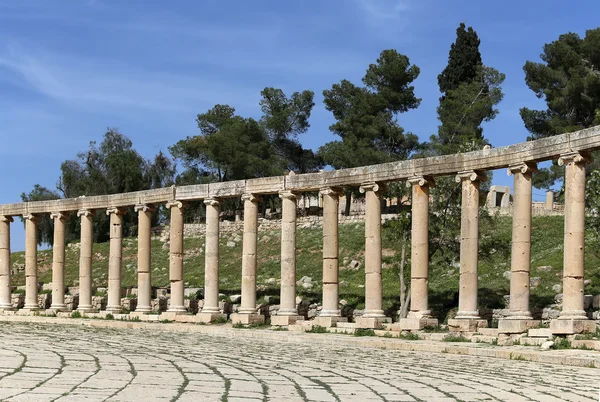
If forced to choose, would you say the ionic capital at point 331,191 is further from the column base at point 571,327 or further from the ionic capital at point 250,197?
the column base at point 571,327

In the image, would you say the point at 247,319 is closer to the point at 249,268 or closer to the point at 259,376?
the point at 249,268

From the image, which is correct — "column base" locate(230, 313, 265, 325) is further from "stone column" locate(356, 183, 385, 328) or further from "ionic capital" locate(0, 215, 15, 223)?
"ionic capital" locate(0, 215, 15, 223)

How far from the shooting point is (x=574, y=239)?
87.7ft

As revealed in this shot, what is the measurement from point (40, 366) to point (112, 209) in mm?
28277

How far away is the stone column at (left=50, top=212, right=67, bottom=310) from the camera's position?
44.5 m

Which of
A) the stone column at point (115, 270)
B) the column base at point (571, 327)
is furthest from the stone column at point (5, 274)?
the column base at point (571, 327)

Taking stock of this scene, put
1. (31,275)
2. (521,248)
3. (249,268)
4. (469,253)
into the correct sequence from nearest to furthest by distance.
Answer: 1. (521,248)
2. (469,253)
3. (249,268)
4. (31,275)

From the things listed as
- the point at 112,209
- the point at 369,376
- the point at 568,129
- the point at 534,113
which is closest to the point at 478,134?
the point at 534,113

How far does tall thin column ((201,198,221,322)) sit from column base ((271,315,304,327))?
3543mm

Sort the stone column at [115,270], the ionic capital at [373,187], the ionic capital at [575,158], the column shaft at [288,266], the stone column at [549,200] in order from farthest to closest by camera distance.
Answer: the stone column at [549,200] → the stone column at [115,270] → the column shaft at [288,266] → the ionic capital at [373,187] → the ionic capital at [575,158]

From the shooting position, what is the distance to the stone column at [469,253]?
98.1 feet

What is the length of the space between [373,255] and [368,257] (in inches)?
11.5

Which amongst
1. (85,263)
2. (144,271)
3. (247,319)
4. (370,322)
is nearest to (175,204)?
(144,271)

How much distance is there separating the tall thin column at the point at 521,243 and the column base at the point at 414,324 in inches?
128
